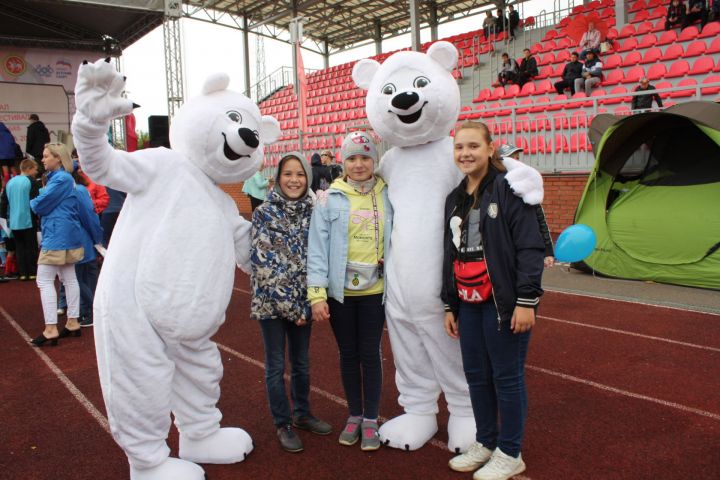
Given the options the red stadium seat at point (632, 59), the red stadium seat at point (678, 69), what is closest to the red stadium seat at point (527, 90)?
the red stadium seat at point (632, 59)

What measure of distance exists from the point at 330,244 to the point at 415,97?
2.88 ft

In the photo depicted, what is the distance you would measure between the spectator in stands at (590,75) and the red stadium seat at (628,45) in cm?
126

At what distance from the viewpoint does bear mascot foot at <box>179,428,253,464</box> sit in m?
3.13

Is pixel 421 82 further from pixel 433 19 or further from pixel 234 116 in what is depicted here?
pixel 433 19

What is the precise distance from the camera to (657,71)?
11.5 meters

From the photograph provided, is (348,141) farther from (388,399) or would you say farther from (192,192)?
(388,399)

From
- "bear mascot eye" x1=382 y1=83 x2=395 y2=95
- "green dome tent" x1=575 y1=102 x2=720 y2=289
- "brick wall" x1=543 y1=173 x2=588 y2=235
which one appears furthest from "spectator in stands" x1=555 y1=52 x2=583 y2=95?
"bear mascot eye" x1=382 y1=83 x2=395 y2=95

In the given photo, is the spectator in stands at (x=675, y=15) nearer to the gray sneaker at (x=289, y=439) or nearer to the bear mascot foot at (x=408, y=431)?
the bear mascot foot at (x=408, y=431)

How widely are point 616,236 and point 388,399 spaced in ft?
14.5

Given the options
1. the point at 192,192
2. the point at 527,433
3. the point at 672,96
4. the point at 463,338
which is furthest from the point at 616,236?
the point at 192,192

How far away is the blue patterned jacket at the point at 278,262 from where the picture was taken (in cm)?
313

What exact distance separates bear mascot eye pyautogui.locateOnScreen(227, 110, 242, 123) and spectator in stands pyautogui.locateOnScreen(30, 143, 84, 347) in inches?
119

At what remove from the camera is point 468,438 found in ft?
10.3

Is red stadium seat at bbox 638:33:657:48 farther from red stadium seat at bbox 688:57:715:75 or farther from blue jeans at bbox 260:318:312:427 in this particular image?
blue jeans at bbox 260:318:312:427
